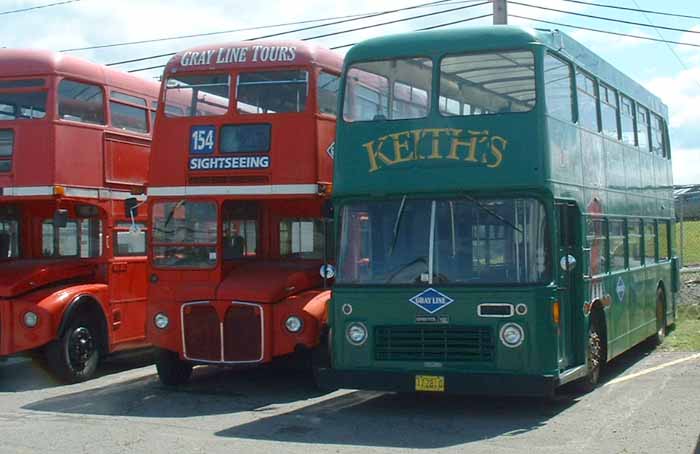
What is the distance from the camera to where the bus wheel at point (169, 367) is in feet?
42.8

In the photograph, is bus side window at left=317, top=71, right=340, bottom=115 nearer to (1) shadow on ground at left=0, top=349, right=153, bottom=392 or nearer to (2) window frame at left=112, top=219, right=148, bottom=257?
(2) window frame at left=112, top=219, right=148, bottom=257

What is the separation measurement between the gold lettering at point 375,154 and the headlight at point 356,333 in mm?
1627

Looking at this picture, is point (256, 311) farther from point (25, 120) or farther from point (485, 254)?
point (25, 120)

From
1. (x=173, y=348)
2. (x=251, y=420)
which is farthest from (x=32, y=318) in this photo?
(x=251, y=420)

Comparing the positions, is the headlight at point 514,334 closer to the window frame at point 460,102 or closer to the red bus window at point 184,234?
the window frame at point 460,102

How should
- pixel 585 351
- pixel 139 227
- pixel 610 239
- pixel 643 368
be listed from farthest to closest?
1. pixel 139 227
2. pixel 643 368
3. pixel 610 239
4. pixel 585 351

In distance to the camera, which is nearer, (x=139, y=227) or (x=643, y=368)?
(x=643, y=368)

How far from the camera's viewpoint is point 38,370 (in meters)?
15.0

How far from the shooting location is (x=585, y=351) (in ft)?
37.5

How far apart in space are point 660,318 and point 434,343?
24.1ft

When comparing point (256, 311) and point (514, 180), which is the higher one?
point (514, 180)

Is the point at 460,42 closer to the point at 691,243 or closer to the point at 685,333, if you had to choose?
the point at 685,333

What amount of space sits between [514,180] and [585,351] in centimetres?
A: 228

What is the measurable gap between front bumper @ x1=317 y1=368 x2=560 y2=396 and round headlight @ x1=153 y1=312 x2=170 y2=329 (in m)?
2.77
